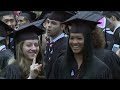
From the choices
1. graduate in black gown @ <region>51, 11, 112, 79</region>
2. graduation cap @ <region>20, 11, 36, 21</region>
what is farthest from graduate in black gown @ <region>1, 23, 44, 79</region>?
graduation cap @ <region>20, 11, 36, 21</region>

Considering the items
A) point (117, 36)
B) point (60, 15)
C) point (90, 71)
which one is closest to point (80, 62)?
point (90, 71)

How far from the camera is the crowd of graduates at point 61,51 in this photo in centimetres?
631

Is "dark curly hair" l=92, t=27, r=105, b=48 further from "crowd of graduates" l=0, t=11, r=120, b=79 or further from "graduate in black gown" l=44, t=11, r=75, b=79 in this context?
"graduate in black gown" l=44, t=11, r=75, b=79

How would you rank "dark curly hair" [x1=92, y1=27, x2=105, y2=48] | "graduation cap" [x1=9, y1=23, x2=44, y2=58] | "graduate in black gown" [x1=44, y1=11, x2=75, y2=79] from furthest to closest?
1. "graduate in black gown" [x1=44, y1=11, x2=75, y2=79]
2. "graduation cap" [x1=9, y1=23, x2=44, y2=58]
3. "dark curly hair" [x1=92, y1=27, x2=105, y2=48]

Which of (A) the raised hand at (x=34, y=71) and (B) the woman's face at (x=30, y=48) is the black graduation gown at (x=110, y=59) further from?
(A) the raised hand at (x=34, y=71)

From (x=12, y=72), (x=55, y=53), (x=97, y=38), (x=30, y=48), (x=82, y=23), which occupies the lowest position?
(x=12, y=72)

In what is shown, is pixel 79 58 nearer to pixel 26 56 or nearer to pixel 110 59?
pixel 26 56

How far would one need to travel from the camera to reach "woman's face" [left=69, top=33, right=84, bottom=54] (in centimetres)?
632

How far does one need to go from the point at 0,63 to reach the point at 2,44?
75cm

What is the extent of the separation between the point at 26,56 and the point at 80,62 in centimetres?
73

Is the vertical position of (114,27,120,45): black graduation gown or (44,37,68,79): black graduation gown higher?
(114,27,120,45): black graduation gown

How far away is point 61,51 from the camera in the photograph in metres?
7.30
